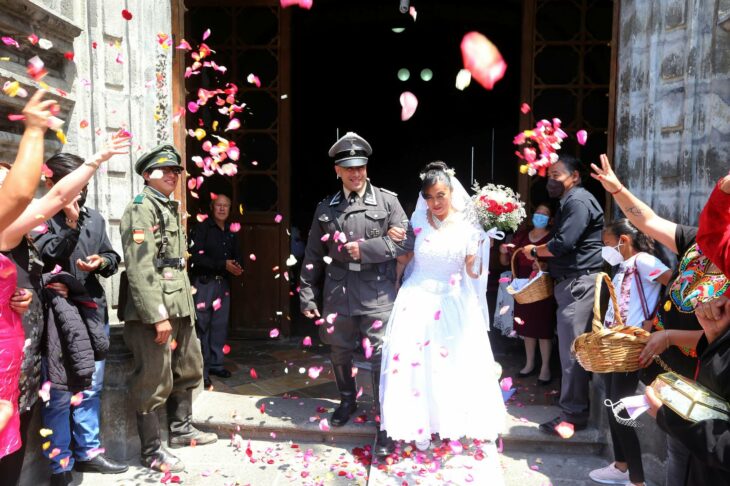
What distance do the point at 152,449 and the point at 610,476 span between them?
131 inches

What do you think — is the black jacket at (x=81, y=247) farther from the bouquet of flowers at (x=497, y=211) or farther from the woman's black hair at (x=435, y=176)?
the bouquet of flowers at (x=497, y=211)

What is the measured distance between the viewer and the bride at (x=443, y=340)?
166 inches

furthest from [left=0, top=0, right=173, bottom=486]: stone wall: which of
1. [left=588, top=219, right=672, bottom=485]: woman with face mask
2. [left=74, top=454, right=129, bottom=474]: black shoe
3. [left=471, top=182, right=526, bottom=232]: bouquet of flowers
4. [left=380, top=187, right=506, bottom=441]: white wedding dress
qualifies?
[left=588, top=219, right=672, bottom=485]: woman with face mask

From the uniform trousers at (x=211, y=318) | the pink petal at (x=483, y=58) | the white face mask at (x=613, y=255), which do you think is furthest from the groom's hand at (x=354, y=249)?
the pink petal at (x=483, y=58)

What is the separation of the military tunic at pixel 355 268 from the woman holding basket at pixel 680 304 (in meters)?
1.93

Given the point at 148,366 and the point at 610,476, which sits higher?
the point at 148,366

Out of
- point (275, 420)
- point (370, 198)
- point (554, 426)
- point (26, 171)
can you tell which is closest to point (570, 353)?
point (554, 426)

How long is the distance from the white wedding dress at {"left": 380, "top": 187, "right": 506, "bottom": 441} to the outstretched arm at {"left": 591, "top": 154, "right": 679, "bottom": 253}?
4.07 ft

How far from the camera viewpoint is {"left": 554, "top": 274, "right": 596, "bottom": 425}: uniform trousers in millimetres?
4605

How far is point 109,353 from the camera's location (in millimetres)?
4516

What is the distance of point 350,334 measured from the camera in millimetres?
4691

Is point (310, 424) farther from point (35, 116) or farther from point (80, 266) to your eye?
point (35, 116)

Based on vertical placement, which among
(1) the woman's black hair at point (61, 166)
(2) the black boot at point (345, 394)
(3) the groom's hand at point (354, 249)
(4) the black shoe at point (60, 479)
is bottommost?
(4) the black shoe at point (60, 479)

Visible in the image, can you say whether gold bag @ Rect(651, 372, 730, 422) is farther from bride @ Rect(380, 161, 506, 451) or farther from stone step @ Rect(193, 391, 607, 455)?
stone step @ Rect(193, 391, 607, 455)
